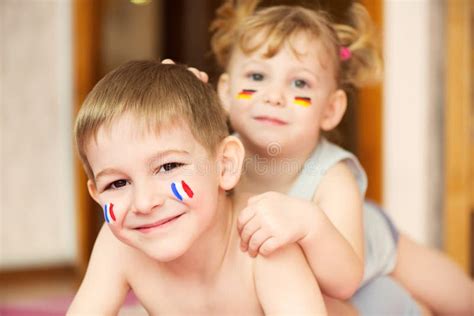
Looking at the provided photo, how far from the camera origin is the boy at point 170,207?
554mm

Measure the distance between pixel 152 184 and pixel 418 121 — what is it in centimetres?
101

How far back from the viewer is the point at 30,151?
1.97 meters

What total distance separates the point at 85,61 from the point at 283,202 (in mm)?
379

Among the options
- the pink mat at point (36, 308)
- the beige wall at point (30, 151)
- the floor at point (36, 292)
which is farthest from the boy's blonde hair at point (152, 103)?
the beige wall at point (30, 151)

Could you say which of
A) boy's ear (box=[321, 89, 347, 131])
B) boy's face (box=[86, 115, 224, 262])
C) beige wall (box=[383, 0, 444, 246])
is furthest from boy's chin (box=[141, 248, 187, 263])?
beige wall (box=[383, 0, 444, 246])

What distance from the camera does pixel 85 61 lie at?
851 mm

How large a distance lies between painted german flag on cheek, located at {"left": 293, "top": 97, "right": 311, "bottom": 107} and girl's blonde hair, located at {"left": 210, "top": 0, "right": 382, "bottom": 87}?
0.05 meters

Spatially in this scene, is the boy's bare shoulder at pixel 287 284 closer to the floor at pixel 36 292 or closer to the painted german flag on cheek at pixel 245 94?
the painted german flag on cheek at pixel 245 94

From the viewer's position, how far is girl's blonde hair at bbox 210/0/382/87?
2.17 ft

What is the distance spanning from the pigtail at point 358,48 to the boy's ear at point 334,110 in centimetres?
2

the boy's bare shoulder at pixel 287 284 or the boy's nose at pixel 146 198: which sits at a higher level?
the boy's nose at pixel 146 198

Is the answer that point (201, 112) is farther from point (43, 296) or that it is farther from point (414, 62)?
point (43, 296)

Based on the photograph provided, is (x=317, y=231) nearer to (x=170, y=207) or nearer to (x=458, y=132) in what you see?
(x=170, y=207)

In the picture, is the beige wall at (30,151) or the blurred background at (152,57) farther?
the beige wall at (30,151)
